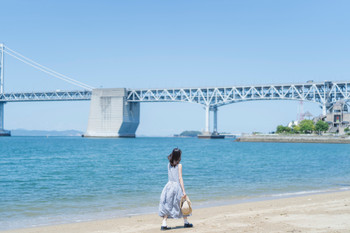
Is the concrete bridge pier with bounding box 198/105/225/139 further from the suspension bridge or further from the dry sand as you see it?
the dry sand

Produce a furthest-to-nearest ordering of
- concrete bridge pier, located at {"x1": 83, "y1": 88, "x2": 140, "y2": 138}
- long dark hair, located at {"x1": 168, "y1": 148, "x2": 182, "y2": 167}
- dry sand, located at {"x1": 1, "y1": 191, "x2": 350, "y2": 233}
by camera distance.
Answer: concrete bridge pier, located at {"x1": 83, "y1": 88, "x2": 140, "y2": 138}
dry sand, located at {"x1": 1, "y1": 191, "x2": 350, "y2": 233}
long dark hair, located at {"x1": 168, "y1": 148, "x2": 182, "y2": 167}

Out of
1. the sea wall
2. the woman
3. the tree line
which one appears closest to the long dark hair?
the woman

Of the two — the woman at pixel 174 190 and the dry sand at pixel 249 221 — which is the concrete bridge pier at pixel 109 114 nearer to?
the dry sand at pixel 249 221

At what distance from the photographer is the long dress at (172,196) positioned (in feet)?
25.1

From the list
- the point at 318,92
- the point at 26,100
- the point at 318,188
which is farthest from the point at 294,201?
the point at 26,100

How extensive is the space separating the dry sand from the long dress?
1.25 feet

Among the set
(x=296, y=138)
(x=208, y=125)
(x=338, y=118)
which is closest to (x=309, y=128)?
(x=338, y=118)

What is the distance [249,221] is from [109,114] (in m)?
103

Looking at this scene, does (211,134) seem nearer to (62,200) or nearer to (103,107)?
(103,107)

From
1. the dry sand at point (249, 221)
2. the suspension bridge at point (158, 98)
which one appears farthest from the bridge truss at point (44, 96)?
the dry sand at point (249, 221)

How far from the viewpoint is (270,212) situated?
9.54 metres

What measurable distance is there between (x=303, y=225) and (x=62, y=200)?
296 inches

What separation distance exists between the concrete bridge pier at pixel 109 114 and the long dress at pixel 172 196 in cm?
10146

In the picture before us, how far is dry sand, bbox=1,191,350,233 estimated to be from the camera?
7734mm
